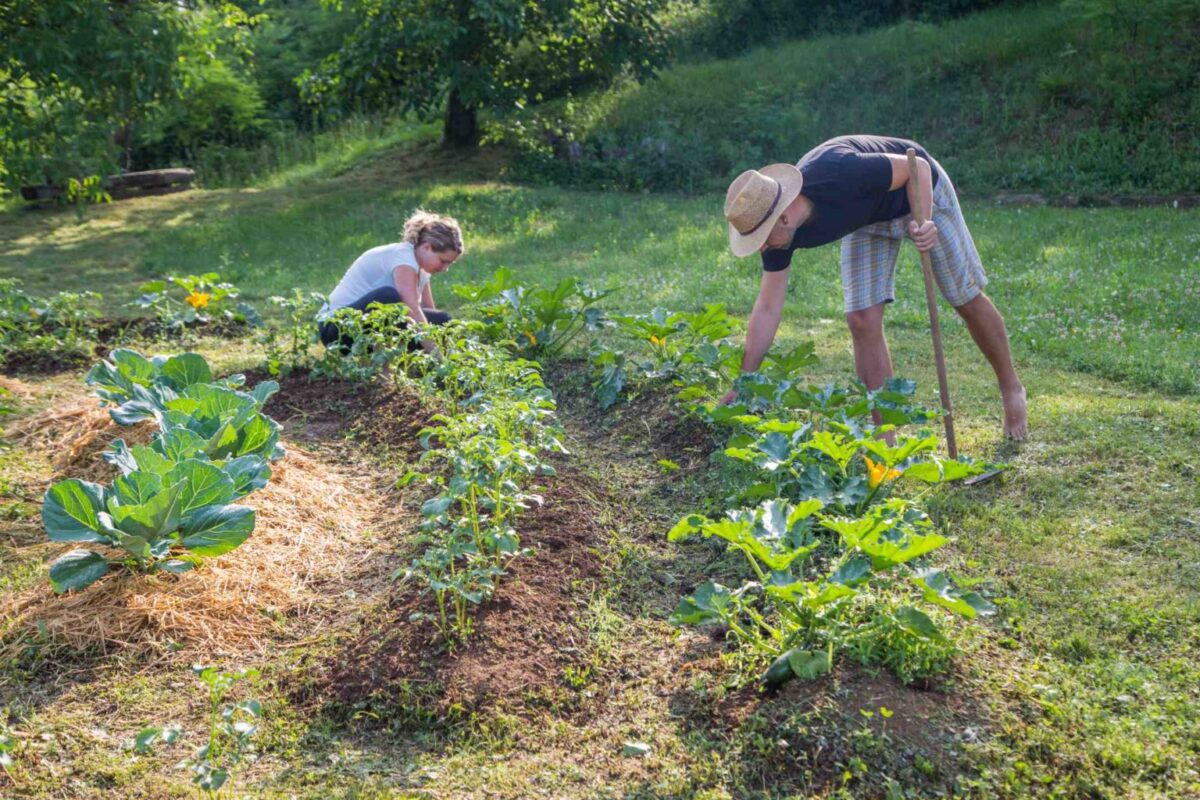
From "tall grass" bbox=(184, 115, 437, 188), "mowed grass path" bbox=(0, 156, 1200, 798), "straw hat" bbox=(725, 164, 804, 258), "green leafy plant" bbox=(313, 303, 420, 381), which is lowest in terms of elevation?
"mowed grass path" bbox=(0, 156, 1200, 798)

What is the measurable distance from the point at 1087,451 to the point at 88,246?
10.4 meters

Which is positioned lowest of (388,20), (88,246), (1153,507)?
(1153,507)

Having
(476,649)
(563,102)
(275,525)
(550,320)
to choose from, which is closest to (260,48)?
(563,102)

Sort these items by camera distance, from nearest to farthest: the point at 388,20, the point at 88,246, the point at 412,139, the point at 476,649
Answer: the point at 476,649
the point at 88,246
the point at 388,20
the point at 412,139

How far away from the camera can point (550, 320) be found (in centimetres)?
652

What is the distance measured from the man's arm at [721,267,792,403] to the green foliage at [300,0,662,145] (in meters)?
8.67

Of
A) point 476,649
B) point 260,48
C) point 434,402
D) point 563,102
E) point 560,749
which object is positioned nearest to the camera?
point 560,749

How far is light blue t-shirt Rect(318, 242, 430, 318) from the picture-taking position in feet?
21.4

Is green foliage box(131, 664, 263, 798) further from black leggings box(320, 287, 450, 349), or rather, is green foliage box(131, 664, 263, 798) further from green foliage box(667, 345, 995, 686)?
black leggings box(320, 287, 450, 349)

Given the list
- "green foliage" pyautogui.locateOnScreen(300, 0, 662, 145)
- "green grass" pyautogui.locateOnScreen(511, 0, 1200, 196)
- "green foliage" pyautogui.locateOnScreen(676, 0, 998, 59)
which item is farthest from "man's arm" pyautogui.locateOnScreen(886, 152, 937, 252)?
"green foliage" pyautogui.locateOnScreen(676, 0, 998, 59)

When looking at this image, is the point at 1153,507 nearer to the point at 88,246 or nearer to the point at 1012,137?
the point at 1012,137

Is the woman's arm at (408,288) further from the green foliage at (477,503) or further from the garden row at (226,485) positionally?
the green foliage at (477,503)

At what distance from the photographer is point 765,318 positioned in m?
4.81

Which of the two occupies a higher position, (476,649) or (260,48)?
(260,48)
